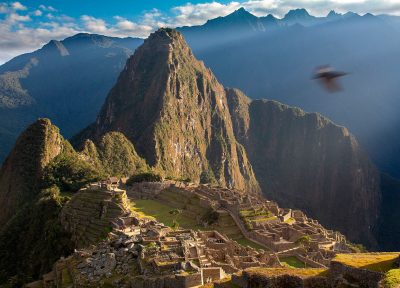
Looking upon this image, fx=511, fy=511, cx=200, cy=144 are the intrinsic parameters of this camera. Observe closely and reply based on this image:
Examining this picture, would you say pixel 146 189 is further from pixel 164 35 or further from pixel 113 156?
pixel 164 35

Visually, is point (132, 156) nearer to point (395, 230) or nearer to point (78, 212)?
point (78, 212)

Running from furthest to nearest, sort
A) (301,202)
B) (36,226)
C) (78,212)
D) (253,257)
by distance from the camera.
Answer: (301,202) < (36,226) < (78,212) < (253,257)

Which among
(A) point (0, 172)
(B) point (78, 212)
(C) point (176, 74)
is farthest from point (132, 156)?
(B) point (78, 212)

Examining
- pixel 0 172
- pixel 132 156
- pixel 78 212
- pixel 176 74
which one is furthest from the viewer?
pixel 176 74

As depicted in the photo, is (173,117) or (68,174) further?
(173,117)

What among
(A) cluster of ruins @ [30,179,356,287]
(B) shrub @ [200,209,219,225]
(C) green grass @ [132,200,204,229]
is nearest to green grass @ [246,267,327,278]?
(A) cluster of ruins @ [30,179,356,287]

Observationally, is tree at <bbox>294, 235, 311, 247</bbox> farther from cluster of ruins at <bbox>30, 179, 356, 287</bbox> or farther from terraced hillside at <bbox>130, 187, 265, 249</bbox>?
terraced hillside at <bbox>130, 187, 265, 249</bbox>

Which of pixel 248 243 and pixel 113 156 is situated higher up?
pixel 113 156

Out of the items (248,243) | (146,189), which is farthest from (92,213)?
(146,189)
